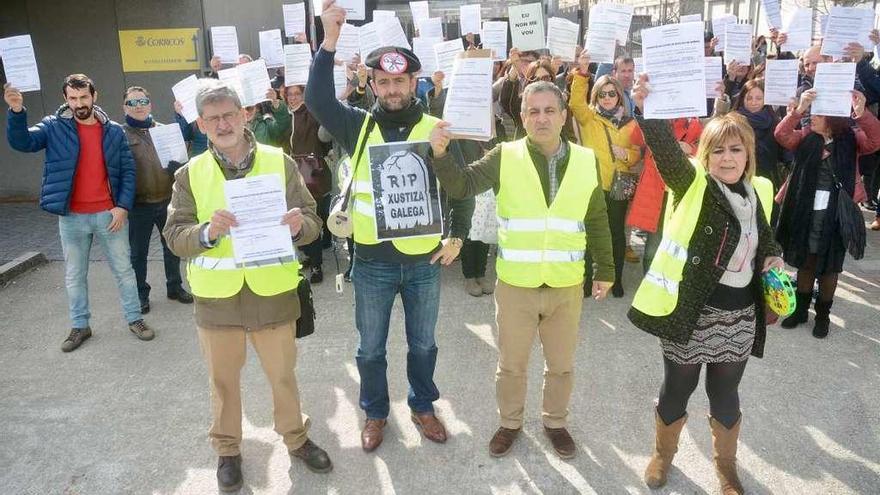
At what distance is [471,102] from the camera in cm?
307

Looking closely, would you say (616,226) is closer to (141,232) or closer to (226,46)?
(141,232)

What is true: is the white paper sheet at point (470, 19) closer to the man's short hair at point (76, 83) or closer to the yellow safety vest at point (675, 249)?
the man's short hair at point (76, 83)

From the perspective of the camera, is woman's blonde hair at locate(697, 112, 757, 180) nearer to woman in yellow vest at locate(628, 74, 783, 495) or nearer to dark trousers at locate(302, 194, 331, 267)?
woman in yellow vest at locate(628, 74, 783, 495)

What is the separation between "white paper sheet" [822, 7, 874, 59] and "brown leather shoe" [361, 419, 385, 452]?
5.04m

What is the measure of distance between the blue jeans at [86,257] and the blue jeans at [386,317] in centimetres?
256

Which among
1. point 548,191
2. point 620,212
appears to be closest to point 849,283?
point 620,212

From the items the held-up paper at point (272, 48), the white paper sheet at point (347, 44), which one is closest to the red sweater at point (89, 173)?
the white paper sheet at point (347, 44)

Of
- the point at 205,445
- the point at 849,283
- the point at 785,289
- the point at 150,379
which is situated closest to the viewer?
the point at 785,289

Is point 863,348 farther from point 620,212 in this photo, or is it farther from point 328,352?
point 328,352

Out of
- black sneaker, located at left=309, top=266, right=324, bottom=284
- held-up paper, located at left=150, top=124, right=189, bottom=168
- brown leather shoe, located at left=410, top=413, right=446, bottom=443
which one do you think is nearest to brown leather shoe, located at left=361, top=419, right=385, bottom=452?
brown leather shoe, located at left=410, top=413, right=446, bottom=443

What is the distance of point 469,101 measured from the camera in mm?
3072

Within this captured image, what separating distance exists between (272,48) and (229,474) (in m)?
5.56

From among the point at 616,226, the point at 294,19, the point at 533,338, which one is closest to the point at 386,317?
the point at 533,338

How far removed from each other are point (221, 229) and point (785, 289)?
2.51 meters
